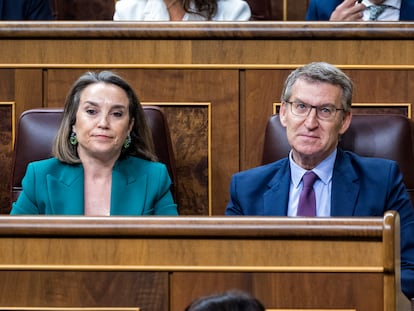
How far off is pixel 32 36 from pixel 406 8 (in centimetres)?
64

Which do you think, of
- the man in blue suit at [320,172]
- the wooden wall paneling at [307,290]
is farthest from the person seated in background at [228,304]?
the man in blue suit at [320,172]

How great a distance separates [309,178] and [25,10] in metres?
0.90

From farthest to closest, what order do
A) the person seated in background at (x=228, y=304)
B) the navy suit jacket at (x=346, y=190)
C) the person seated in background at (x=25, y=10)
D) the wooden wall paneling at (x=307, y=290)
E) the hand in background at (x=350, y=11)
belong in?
the person seated in background at (x=25, y=10) < the hand in background at (x=350, y=11) < the navy suit jacket at (x=346, y=190) < the wooden wall paneling at (x=307, y=290) < the person seated in background at (x=228, y=304)

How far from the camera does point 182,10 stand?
6.08 ft

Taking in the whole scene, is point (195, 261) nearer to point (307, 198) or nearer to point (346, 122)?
point (307, 198)

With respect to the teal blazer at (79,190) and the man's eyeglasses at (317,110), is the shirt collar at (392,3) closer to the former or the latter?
the man's eyeglasses at (317,110)

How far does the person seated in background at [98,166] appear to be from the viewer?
1471 mm

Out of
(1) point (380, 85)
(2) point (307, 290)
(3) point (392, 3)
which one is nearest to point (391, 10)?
(3) point (392, 3)

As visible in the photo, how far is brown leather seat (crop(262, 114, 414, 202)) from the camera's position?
1522 millimetres

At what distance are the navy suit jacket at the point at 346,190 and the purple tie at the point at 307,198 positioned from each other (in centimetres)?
2

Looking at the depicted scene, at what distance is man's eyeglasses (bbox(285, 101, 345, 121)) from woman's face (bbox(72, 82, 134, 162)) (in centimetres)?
23

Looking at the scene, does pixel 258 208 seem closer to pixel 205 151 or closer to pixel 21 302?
pixel 205 151

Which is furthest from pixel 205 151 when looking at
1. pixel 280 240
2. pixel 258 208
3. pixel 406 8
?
pixel 280 240

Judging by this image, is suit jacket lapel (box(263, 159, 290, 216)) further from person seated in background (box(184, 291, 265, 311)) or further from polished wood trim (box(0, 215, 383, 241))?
person seated in background (box(184, 291, 265, 311))
